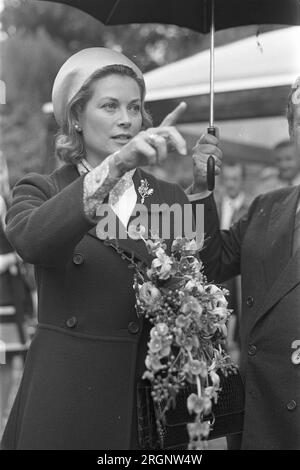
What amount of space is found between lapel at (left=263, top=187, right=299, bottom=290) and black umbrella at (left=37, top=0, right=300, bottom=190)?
46cm

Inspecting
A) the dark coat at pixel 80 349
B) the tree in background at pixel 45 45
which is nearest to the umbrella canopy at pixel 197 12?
the dark coat at pixel 80 349

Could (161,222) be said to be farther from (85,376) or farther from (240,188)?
(240,188)

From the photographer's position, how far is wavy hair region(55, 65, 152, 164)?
2.52 metres

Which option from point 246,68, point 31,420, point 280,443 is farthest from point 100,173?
point 246,68

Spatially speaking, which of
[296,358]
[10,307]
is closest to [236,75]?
[10,307]

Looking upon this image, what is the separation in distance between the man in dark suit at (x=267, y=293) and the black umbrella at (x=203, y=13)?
0.40m

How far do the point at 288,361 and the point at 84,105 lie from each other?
1.20m

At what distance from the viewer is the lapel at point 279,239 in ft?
9.08

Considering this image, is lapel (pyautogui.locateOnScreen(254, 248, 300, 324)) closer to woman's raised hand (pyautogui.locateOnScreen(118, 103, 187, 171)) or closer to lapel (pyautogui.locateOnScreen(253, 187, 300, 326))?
lapel (pyautogui.locateOnScreen(253, 187, 300, 326))

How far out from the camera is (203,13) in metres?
3.25

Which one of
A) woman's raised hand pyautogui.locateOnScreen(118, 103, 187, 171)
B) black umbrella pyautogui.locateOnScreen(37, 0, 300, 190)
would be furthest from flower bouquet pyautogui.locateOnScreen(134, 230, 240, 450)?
black umbrella pyautogui.locateOnScreen(37, 0, 300, 190)

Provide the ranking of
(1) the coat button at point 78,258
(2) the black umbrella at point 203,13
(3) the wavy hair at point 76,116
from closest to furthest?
1. (1) the coat button at point 78,258
2. (3) the wavy hair at point 76,116
3. (2) the black umbrella at point 203,13

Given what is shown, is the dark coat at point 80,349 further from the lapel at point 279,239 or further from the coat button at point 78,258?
the lapel at point 279,239
